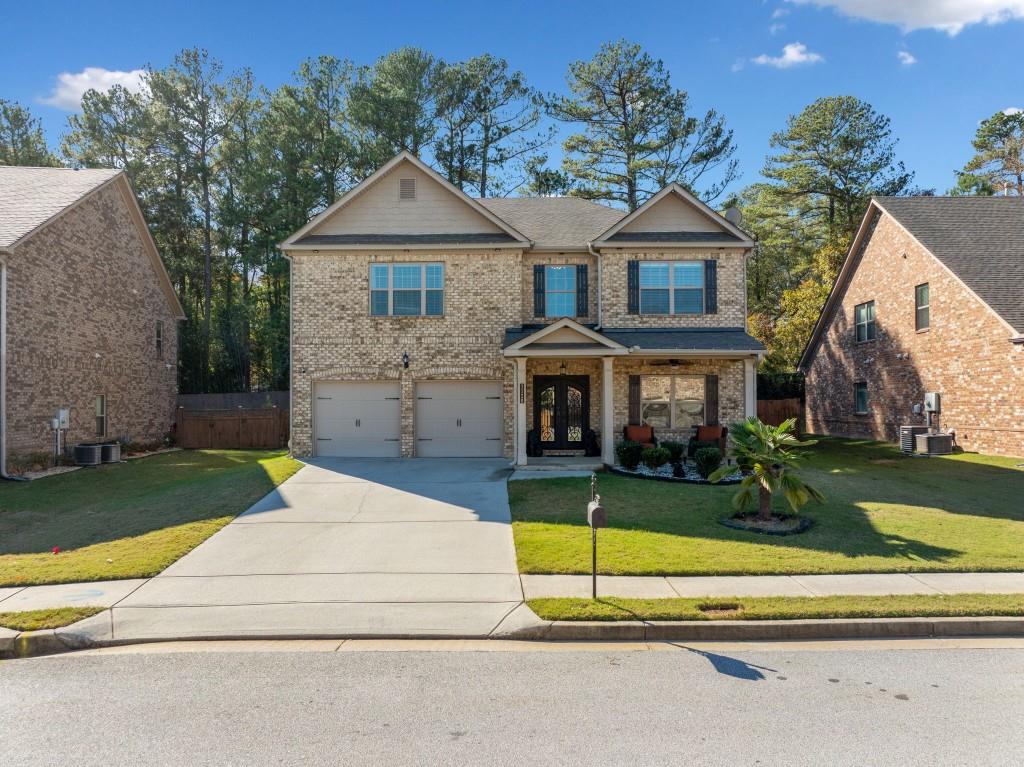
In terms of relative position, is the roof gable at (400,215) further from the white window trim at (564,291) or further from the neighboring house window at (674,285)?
the neighboring house window at (674,285)

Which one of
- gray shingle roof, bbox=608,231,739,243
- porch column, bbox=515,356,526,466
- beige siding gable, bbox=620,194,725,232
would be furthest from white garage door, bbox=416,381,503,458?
beige siding gable, bbox=620,194,725,232

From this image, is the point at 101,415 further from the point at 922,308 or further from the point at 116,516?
the point at 922,308

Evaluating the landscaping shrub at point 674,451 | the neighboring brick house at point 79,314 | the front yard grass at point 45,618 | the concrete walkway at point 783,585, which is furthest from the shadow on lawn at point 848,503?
the neighboring brick house at point 79,314

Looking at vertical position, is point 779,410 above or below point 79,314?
below

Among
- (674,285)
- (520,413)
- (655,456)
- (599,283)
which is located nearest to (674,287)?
(674,285)

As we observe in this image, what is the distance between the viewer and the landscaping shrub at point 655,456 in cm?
1397

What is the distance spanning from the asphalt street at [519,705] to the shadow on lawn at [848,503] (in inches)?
120

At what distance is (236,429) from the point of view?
2258cm

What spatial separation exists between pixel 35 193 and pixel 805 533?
22.8 meters

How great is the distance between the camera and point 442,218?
16.9 meters

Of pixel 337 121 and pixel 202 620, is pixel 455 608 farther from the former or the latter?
pixel 337 121

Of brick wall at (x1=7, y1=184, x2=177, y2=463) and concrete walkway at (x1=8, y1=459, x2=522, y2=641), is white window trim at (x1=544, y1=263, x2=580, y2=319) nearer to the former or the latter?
concrete walkway at (x1=8, y1=459, x2=522, y2=641)

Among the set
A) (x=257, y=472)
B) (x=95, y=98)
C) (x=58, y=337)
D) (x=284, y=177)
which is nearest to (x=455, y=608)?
(x=257, y=472)

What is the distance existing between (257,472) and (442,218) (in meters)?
8.35
